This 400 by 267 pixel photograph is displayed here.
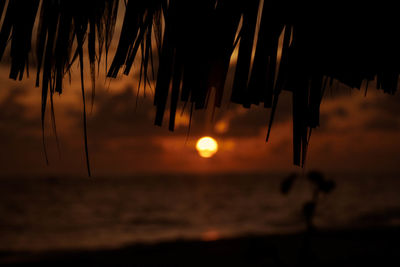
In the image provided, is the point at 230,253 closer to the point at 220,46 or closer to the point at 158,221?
the point at 220,46

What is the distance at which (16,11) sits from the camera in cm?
109

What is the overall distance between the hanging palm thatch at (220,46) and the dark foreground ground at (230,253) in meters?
7.80

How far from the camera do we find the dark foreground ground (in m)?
9.51

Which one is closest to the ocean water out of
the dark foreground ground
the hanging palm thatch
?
the dark foreground ground

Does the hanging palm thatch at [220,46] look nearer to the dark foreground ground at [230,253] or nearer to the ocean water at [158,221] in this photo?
the dark foreground ground at [230,253]

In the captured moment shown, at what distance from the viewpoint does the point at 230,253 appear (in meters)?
11.0

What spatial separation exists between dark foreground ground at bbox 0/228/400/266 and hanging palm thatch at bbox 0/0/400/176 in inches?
307

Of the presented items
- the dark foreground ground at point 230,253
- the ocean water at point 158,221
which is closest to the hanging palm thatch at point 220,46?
the dark foreground ground at point 230,253

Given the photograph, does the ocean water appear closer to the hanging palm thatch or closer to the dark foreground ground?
the dark foreground ground

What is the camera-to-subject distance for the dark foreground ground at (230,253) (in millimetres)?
9515

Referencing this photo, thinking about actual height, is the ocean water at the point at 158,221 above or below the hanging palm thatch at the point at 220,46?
below

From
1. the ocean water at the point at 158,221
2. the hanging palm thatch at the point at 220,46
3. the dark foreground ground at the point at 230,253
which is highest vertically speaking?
the hanging palm thatch at the point at 220,46

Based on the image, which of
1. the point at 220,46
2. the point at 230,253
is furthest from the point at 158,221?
the point at 220,46

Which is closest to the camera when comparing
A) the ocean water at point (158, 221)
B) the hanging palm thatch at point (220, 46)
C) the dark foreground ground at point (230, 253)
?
the hanging palm thatch at point (220, 46)
